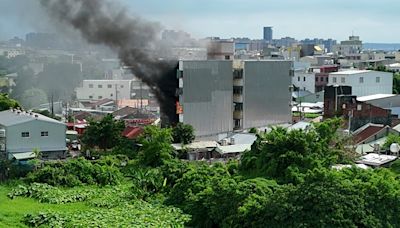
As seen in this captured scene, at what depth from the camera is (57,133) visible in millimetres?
21766

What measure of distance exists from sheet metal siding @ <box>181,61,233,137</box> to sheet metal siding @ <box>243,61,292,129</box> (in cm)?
85

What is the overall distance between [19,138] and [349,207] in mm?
13429

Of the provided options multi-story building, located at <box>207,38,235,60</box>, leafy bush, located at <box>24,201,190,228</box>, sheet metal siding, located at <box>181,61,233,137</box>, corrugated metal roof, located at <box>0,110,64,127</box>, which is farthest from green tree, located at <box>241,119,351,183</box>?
multi-story building, located at <box>207,38,235,60</box>

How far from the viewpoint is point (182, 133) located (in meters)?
22.8

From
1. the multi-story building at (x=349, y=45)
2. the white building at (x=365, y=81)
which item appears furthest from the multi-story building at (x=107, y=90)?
the multi-story building at (x=349, y=45)

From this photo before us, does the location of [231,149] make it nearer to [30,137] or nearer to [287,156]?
[30,137]

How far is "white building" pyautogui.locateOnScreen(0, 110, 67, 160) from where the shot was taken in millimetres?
21000

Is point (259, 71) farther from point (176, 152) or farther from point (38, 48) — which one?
point (38, 48)

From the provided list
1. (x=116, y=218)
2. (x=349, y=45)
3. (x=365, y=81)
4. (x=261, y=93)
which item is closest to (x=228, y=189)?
(x=116, y=218)

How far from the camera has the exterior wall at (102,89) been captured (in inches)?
1725

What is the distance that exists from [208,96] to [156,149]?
4.76m

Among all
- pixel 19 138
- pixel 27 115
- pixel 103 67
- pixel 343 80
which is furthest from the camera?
pixel 103 67

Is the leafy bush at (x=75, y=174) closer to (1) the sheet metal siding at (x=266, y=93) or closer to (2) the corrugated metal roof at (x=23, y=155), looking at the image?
(2) the corrugated metal roof at (x=23, y=155)

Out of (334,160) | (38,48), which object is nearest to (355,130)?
(334,160)
